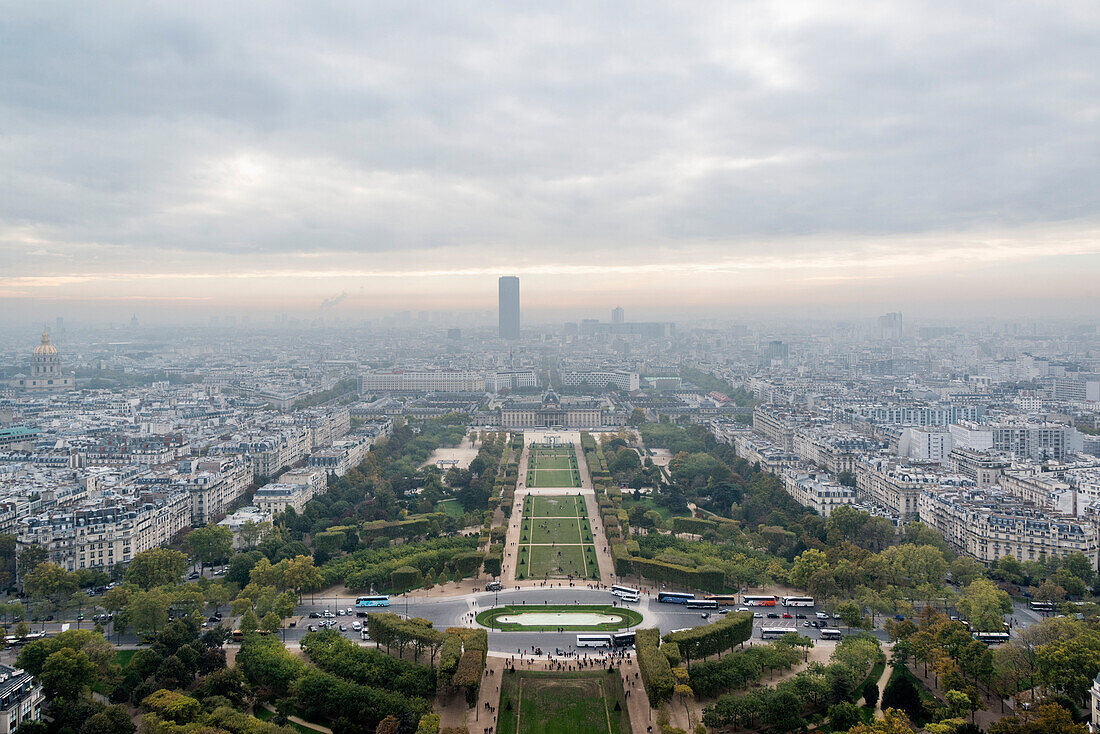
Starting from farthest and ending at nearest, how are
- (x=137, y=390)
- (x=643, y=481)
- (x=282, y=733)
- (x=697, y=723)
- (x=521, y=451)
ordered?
(x=137, y=390)
(x=521, y=451)
(x=643, y=481)
(x=697, y=723)
(x=282, y=733)

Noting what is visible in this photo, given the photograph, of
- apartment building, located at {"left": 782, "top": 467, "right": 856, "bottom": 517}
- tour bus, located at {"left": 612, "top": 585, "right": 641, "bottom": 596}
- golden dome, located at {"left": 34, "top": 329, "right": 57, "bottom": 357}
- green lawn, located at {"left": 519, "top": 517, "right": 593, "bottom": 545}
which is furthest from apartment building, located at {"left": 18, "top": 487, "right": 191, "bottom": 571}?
golden dome, located at {"left": 34, "top": 329, "right": 57, "bottom": 357}

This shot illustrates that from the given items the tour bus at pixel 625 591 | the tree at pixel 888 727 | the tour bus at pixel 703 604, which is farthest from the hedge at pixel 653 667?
the tour bus at pixel 625 591

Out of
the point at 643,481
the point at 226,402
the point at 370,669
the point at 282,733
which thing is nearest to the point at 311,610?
the point at 370,669

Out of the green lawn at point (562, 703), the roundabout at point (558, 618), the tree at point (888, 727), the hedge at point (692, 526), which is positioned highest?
the tree at point (888, 727)

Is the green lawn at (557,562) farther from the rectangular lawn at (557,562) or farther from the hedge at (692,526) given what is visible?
the hedge at (692,526)

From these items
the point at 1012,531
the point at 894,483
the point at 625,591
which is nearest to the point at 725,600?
the point at 625,591

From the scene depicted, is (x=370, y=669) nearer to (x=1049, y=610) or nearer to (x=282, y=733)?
(x=282, y=733)
